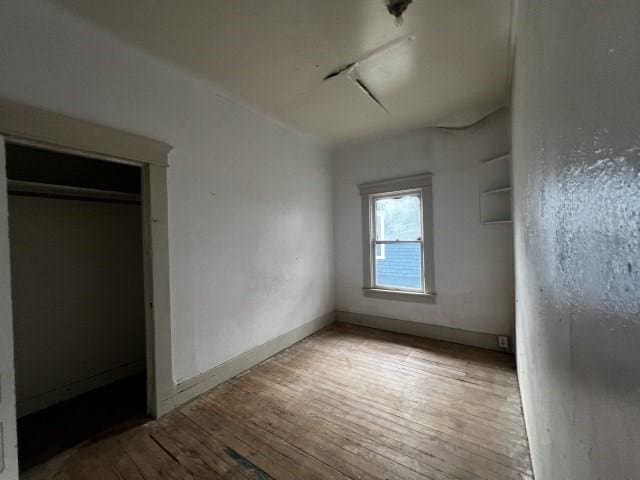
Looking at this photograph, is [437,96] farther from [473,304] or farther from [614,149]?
[614,149]

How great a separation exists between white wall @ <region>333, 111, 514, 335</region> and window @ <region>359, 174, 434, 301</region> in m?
0.10

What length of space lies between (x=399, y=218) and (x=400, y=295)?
3.55 feet

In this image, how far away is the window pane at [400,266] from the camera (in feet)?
11.5

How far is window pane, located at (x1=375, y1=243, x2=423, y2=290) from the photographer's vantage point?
349cm

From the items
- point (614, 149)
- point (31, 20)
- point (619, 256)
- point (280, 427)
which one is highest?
point (31, 20)

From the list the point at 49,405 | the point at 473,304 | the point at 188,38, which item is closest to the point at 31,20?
the point at 188,38

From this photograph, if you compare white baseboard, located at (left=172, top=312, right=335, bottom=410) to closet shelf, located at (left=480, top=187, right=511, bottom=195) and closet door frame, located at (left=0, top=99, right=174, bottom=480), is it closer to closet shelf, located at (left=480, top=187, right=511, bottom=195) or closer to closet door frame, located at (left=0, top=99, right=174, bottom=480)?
closet door frame, located at (left=0, top=99, right=174, bottom=480)

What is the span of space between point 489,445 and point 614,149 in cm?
203

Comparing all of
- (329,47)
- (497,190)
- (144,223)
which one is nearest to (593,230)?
(329,47)

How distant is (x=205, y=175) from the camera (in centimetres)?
232

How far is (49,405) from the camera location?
2.12 m

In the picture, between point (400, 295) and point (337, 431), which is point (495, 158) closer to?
point (400, 295)

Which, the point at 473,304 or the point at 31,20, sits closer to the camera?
the point at 31,20

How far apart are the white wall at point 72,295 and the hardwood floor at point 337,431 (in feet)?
2.97
